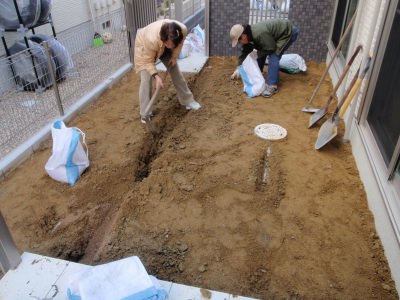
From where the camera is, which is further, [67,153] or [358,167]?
[358,167]

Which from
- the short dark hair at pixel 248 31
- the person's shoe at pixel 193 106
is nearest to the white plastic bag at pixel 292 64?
the short dark hair at pixel 248 31

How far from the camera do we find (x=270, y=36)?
5.06 metres

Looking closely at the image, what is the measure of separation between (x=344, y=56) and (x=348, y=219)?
9.93 ft

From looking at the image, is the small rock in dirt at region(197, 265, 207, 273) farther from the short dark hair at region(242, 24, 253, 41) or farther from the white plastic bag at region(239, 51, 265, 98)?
the short dark hair at region(242, 24, 253, 41)

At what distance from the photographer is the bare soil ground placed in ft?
8.14

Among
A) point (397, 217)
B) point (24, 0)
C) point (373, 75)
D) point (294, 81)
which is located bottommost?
point (294, 81)

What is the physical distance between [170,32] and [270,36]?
1.94 meters

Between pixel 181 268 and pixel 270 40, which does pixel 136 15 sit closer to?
pixel 270 40

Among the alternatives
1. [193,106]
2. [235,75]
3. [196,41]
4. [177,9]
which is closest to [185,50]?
[196,41]

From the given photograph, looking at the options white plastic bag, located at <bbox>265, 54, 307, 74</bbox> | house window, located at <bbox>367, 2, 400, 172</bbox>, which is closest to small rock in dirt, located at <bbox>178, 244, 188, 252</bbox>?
house window, located at <bbox>367, 2, 400, 172</bbox>

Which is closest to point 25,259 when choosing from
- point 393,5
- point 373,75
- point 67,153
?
point 67,153

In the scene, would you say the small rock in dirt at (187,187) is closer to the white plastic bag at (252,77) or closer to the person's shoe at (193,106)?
the person's shoe at (193,106)

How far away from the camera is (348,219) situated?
2914 mm

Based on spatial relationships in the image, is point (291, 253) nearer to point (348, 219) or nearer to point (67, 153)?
point (348, 219)
